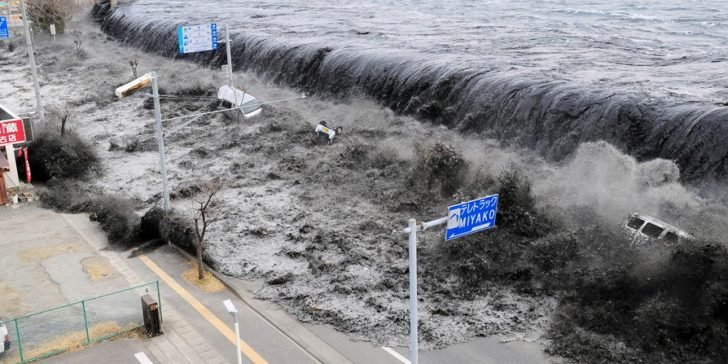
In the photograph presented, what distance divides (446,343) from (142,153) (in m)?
24.5

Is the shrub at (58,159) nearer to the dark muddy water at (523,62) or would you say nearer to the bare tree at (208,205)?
the bare tree at (208,205)

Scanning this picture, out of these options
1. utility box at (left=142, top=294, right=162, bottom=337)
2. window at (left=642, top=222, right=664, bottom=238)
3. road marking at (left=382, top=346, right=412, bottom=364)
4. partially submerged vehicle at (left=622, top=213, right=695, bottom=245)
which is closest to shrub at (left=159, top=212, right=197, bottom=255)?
utility box at (left=142, top=294, right=162, bottom=337)

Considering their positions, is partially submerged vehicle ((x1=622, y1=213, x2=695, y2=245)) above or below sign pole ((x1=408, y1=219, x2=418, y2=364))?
below

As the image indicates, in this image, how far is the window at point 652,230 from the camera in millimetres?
21297

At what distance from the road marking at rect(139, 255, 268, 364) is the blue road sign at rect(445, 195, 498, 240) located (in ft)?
25.0

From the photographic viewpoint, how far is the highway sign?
1588 inches

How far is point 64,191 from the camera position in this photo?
1195 inches

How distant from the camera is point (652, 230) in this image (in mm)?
21500

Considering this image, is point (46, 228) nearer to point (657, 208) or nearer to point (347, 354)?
point (347, 354)

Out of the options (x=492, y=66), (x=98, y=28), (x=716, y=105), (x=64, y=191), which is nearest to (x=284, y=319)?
(x=64, y=191)

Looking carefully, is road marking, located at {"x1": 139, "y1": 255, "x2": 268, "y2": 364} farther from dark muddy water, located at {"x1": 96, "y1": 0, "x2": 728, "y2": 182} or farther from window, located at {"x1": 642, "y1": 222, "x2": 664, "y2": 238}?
dark muddy water, located at {"x1": 96, "y1": 0, "x2": 728, "y2": 182}

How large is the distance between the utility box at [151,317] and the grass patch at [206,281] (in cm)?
299

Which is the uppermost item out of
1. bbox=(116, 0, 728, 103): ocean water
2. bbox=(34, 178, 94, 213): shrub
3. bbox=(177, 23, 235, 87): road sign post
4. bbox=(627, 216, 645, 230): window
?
bbox=(177, 23, 235, 87): road sign post

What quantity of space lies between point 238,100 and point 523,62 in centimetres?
1701
